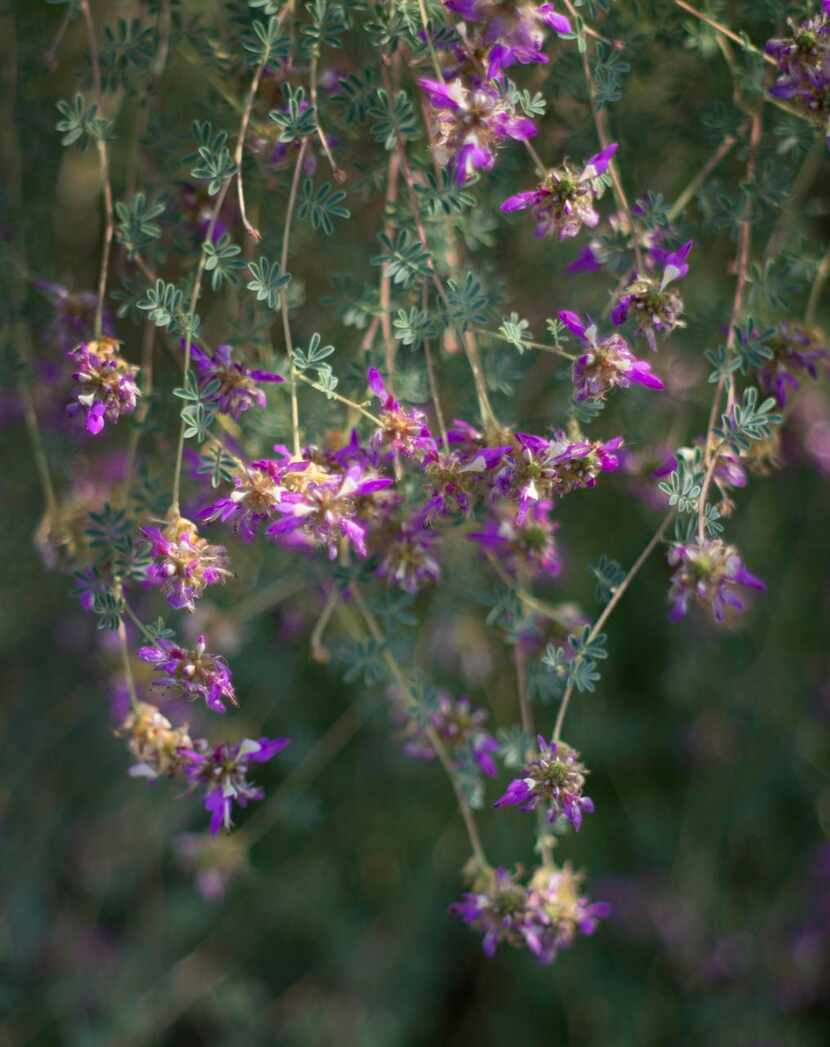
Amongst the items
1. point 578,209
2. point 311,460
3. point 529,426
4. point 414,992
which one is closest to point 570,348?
point 529,426

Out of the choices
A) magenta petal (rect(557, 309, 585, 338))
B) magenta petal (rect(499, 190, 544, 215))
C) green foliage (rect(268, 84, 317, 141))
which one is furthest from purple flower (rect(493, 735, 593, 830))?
green foliage (rect(268, 84, 317, 141))

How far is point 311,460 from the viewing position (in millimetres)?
910

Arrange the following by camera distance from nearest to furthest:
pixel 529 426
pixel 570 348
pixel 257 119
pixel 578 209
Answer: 1. pixel 578 209
2. pixel 257 119
3. pixel 570 348
4. pixel 529 426

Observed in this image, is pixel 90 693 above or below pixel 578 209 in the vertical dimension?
below

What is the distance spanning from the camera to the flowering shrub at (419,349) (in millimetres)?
879

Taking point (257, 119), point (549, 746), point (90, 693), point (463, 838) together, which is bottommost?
point (463, 838)

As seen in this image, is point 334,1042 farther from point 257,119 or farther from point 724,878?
point 257,119

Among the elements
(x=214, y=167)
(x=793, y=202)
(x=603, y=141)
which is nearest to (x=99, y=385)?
(x=214, y=167)

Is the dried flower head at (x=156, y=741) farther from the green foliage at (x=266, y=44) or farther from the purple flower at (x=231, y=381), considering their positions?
the green foliage at (x=266, y=44)

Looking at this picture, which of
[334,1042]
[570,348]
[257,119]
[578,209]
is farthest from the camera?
[334,1042]

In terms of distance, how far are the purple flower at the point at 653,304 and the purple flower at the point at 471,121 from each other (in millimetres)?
167

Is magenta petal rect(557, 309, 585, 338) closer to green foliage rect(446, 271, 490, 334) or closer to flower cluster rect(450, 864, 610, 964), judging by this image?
green foliage rect(446, 271, 490, 334)

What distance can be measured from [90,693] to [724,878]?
113cm

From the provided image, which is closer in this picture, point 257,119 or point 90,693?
point 257,119
